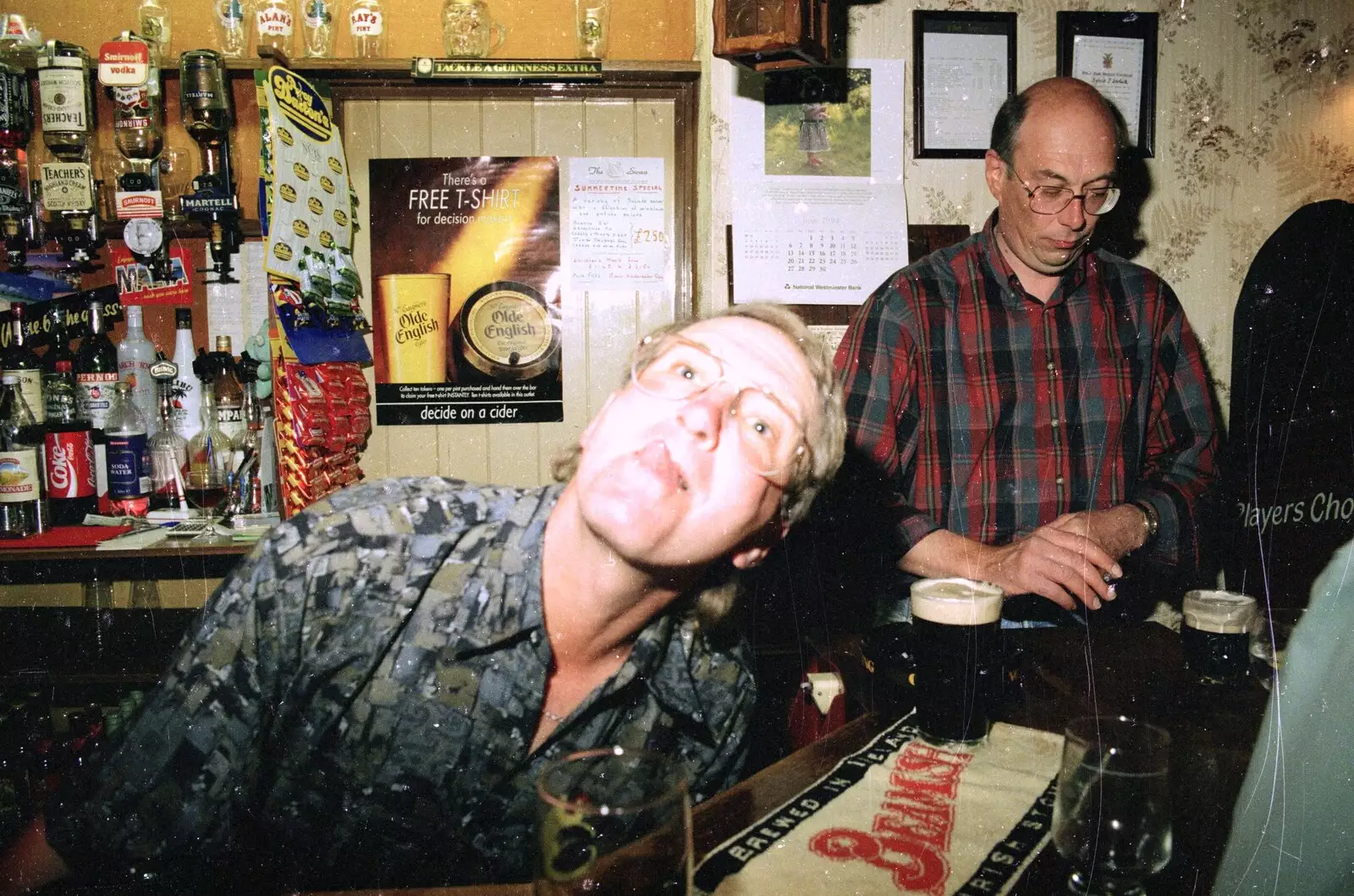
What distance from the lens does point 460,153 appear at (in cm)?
275

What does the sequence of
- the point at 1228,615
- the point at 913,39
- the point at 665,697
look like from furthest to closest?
the point at 913,39 → the point at 1228,615 → the point at 665,697

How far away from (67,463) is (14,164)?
3.36 ft

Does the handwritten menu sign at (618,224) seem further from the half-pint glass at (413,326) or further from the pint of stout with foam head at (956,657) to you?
the pint of stout with foam head at (956,657)

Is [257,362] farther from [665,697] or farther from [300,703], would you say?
[665,697]

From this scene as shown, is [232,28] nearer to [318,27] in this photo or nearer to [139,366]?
[318,27]

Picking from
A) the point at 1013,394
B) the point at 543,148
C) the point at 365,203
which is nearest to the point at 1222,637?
the point at 1013,394

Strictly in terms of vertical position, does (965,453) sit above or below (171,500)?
above

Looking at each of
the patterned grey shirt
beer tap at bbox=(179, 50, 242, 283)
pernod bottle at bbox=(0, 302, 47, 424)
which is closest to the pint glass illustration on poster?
beer tap at bbox=(179, 50, 242, 283)

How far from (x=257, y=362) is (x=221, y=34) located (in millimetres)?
1044

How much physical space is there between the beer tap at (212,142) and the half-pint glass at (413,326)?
485mm

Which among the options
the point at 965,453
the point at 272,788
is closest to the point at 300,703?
the point at 272,788

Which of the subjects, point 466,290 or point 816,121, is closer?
point 816,121

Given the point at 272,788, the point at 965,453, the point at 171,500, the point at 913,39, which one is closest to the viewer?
the point at 272,788

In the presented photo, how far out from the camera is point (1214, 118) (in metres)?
2.52
